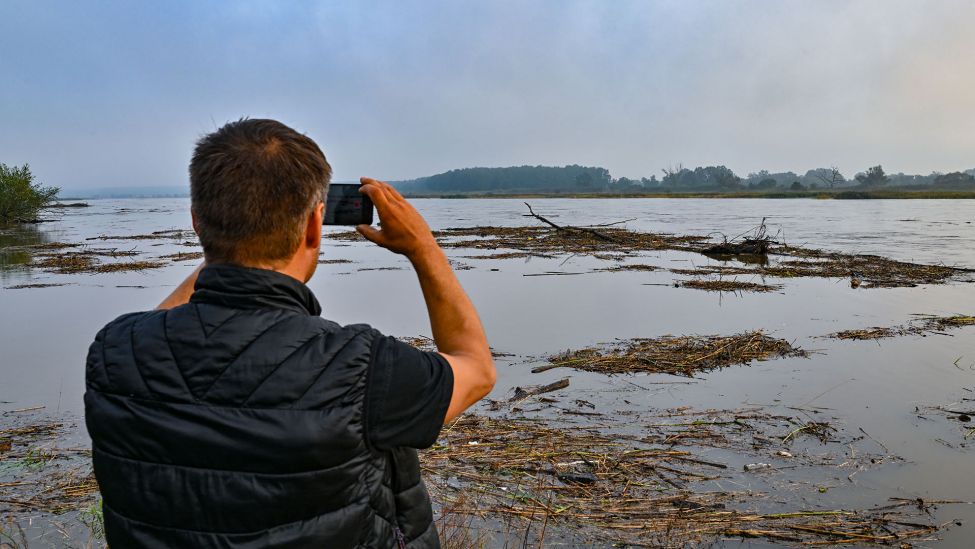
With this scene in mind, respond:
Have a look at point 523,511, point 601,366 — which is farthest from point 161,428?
point 601,366

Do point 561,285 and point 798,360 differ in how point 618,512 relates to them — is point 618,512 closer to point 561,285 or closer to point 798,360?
point 798,360

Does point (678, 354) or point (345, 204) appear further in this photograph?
point (678, 354)

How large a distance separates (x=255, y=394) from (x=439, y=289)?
0.51 m

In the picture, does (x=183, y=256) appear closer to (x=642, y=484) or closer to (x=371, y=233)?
(x=642, y=484)

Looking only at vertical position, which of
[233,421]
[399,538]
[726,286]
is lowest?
[726,286]

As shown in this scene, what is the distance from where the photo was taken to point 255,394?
4.04 feet

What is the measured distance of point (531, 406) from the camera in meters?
6.02

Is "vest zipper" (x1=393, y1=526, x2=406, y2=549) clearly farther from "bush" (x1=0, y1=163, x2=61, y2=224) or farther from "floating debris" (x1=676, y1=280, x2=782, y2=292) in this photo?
"bush" (x1=0, y1=163, x2=61, y2=224)

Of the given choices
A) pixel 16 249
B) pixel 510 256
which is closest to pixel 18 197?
pixel 16 249

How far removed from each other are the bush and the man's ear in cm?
4280

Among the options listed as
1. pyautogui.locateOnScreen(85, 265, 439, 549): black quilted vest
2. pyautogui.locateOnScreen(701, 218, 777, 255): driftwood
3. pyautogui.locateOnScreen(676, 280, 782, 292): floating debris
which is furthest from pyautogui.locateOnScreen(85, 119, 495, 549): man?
pyautogui.locateOnScreen(701, 218, 777, 255): driftwood

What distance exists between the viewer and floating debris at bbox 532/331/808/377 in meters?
7.32

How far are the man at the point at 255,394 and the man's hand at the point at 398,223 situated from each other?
149 millimetres

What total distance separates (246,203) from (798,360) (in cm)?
767
